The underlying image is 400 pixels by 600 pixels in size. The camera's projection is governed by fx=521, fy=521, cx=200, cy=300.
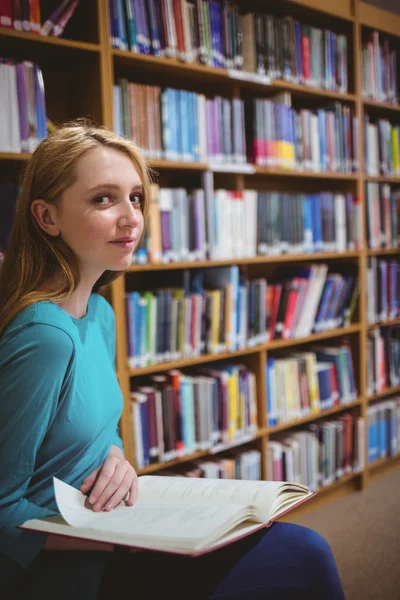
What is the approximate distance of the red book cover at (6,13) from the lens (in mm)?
1601

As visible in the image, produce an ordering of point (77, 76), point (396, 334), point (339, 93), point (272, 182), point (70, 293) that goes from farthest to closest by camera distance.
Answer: point (396, 334), point (272, 182), point (339, 93), point (77, 76), point (70, 293)

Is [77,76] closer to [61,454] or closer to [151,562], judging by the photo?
[61,454]

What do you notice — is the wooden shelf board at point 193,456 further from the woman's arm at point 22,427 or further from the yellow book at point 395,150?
the yellow book at point 395,150

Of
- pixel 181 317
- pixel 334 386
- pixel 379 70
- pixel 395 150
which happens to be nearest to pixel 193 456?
pixel 181 317

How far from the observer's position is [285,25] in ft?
7.57

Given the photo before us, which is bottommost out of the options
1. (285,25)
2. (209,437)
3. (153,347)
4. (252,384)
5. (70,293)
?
(209,437)

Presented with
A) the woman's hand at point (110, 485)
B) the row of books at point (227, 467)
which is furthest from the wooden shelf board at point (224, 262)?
the woman's hand at point (110, 485)

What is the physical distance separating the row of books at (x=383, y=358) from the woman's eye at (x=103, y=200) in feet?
6.82

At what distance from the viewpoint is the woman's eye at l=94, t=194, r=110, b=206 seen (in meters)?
1.12

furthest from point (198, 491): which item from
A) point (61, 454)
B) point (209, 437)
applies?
point (209, 437)

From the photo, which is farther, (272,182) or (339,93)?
(272,182)

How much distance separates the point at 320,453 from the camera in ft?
8.49

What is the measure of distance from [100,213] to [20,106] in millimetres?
753

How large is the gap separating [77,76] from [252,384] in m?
1.45
